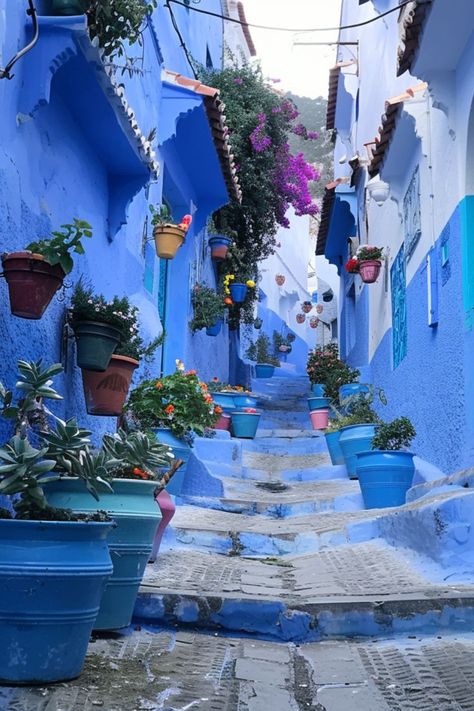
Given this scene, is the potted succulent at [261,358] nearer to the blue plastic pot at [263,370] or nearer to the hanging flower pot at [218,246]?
the blue plastic pot at [263,370]

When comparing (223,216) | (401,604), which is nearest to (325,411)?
(223,216)

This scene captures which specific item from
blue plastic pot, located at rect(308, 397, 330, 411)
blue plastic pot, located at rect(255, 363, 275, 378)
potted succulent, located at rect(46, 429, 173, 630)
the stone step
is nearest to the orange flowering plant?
the stone step

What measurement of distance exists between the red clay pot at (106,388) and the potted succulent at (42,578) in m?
2.09

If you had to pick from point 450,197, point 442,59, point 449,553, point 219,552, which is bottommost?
point 219,552

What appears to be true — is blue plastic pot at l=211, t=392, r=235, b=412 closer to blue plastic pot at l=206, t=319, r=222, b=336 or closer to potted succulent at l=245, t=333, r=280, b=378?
blue plastic pot at l=206, t=319, r=222, b=336

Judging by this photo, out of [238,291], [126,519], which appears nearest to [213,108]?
[238,291]

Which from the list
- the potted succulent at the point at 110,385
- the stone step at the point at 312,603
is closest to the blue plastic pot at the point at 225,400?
the potted succulent at the point at 110,385

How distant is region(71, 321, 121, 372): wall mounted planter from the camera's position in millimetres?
4539

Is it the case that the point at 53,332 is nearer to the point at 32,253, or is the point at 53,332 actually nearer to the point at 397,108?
the point at 32,253

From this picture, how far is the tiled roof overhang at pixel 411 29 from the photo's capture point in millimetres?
4934

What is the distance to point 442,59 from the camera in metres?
5.50

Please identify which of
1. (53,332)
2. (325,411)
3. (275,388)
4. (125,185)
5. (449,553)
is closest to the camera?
(449,553)

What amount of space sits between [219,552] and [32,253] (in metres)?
2.66

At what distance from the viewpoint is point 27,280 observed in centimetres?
369
